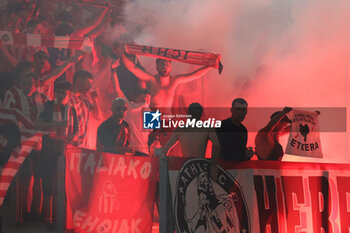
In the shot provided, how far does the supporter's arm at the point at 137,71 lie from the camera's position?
3.10m

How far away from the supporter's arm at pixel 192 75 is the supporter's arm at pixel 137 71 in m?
0.24

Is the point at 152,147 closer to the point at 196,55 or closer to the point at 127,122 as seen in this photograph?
the point at 127,122

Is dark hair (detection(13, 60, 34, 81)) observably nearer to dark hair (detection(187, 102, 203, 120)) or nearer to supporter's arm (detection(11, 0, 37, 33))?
supporter's arm (detection(11, 0, 37, 33))

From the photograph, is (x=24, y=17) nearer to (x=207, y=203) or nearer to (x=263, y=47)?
(x=263, y=47)

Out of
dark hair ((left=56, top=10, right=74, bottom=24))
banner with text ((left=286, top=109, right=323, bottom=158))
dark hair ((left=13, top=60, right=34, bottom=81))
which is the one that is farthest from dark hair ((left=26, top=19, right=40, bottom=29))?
banner with text ((left=286, top=109, right=323, bottom=158))

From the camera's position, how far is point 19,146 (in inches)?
119

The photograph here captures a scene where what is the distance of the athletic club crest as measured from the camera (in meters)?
2.76

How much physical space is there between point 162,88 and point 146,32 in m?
0.52

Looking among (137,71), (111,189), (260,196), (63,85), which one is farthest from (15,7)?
(260,196)

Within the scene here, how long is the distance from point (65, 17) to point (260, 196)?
234 centimetres

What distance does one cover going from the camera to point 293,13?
10.3 ft

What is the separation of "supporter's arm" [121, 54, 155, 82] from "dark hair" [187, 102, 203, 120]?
43 centimetres

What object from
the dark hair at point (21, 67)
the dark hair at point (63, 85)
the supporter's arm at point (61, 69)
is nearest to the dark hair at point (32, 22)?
the dark hair at point (21, 67)

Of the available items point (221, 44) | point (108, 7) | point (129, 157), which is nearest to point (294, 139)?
point (221, 44)
